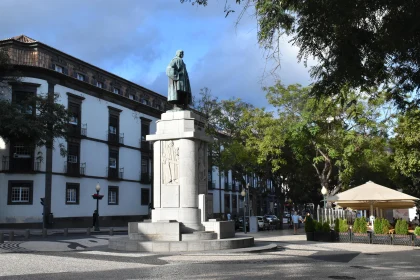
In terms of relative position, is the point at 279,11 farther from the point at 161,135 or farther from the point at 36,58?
the point at 36,58

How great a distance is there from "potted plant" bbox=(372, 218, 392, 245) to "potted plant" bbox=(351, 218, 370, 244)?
33 centimetres

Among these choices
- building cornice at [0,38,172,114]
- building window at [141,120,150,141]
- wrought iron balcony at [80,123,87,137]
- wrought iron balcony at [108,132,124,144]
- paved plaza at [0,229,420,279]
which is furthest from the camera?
building window at [141,120,150,141]

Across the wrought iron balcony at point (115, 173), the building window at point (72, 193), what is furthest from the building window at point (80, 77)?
the building window at point (72, 193)

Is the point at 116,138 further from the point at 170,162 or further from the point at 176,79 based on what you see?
the point at 170,162

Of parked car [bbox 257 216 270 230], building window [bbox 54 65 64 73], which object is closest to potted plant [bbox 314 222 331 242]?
parked car [bbox 257 216 270 230]

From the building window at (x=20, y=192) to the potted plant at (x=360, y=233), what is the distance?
24901 millimetres

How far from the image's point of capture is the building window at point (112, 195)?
4278cm

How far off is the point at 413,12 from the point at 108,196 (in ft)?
128

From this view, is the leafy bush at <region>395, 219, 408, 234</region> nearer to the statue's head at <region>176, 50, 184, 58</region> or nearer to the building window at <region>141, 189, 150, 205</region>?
the statue's head at <region>176, 50, 184, 58</region>

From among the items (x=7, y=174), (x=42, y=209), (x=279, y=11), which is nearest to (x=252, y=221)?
(x=42, y=209)

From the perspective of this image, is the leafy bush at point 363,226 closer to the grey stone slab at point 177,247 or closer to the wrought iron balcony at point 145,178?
the grey stone slab at point 177,247

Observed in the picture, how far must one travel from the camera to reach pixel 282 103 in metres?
32.3

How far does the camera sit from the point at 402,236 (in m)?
18.5

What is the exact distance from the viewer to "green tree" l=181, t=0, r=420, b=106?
6641mm
